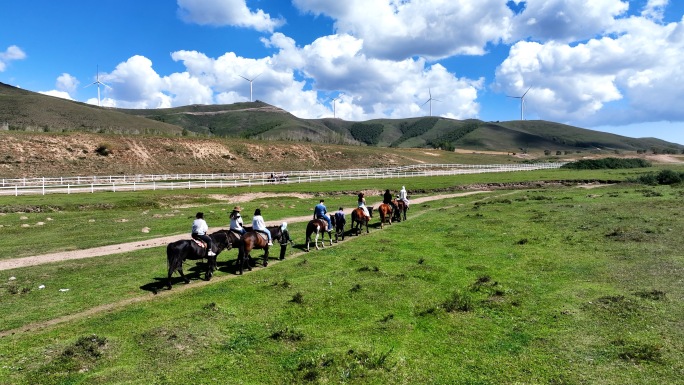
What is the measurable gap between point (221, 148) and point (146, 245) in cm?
8461

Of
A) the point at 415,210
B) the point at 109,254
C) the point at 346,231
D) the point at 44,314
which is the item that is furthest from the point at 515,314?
the point at 415,210

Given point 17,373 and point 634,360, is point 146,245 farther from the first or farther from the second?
point 634,360

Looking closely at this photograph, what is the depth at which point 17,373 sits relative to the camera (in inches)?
345

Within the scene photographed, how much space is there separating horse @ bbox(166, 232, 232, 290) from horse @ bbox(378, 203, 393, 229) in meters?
13.3

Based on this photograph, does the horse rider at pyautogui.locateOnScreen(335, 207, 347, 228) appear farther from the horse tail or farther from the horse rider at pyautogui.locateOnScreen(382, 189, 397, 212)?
the horse tail

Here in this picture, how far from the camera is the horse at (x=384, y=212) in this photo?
2842 cm

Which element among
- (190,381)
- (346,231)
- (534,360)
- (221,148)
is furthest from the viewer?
(221,148)

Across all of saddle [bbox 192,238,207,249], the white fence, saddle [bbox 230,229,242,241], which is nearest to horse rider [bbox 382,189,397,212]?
saddle [bbox 230,229,242,241]

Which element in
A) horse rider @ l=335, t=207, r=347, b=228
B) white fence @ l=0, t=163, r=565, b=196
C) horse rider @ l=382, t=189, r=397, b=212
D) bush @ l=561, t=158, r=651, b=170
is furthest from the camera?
bush @ l=561, t=158, r=651, b=170

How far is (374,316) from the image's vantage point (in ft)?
39.1

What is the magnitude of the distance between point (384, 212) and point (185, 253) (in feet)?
51.2

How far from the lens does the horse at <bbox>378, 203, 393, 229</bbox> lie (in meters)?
28.4

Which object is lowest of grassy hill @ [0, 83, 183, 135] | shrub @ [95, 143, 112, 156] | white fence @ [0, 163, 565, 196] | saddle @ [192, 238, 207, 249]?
saddle @ [192, 238, 207, 249]

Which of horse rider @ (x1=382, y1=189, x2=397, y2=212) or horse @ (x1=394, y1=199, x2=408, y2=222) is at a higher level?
horse rider @ (x1=382, y1=189, x2=397, y2=212)
